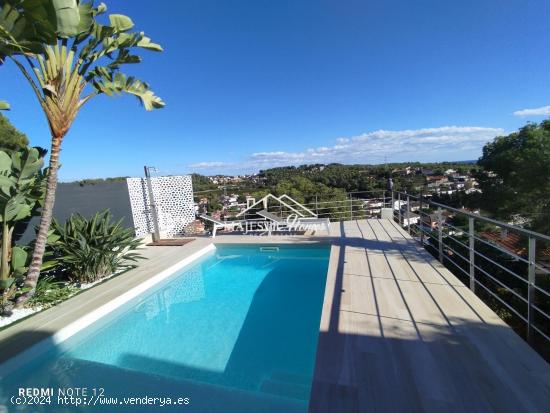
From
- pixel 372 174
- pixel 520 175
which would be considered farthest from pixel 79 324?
pixel 520 175

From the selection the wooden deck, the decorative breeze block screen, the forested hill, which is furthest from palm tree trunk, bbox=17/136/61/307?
the forested hill

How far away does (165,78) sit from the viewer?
1182 centimetres

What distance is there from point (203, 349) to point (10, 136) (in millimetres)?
11129

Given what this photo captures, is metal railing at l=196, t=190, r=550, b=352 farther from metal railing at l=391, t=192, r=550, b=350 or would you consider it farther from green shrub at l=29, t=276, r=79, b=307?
green shrub at l=29, t=276, r=79, b=307

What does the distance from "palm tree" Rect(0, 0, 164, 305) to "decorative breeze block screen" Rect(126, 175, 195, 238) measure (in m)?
4.53

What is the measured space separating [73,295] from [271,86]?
12389 millimetres

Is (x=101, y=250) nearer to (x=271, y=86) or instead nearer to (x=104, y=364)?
A: (x=104, y=364)

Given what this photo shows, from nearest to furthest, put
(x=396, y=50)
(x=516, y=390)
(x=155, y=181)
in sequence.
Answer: (x=516, y=390) < (x=155, y=181) < (x=396, y=50)

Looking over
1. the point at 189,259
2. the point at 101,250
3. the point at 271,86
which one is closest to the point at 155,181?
the point at 189,259

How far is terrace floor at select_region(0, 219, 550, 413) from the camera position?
174cm

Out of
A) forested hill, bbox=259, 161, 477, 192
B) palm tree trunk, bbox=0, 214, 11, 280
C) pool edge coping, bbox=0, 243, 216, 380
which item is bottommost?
pool edge coping, bbox=0, 243, 216, 380

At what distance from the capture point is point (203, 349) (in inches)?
130

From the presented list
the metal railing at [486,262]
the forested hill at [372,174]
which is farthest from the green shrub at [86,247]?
the forested hill at [372,174]

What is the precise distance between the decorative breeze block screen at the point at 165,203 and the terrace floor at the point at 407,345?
14.7ft
